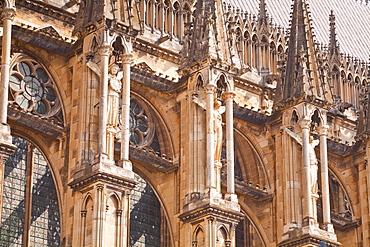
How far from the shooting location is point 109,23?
30.4 metres

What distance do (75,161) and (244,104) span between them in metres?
9.45

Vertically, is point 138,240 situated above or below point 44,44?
below

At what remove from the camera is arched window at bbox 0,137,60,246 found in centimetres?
3005

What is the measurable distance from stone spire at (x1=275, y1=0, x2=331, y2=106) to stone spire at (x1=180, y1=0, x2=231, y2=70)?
3421 mm

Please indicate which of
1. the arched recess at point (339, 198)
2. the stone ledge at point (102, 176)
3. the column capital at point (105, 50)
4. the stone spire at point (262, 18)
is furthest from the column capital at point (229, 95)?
the arched recess at point (339, 198)

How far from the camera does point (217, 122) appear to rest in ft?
106

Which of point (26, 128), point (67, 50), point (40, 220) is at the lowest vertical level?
point (40, 220)

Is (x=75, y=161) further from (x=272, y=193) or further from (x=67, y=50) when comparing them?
(x=272, y=193)

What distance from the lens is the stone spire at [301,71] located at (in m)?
35.6

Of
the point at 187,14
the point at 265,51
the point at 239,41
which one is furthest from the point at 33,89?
the point at 265,51

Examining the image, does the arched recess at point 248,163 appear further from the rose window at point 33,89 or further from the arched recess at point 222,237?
the rose window at point 33,89

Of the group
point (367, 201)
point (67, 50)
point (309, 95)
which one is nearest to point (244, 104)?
point (309, 95)

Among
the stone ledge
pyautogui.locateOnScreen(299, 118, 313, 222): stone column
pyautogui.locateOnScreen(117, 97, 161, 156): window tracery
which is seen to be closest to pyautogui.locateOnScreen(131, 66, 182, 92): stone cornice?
pyautogui.locateOnScreen(117, 97, 161, 156): window tracery

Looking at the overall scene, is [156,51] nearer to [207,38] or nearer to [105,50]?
[207,38]
